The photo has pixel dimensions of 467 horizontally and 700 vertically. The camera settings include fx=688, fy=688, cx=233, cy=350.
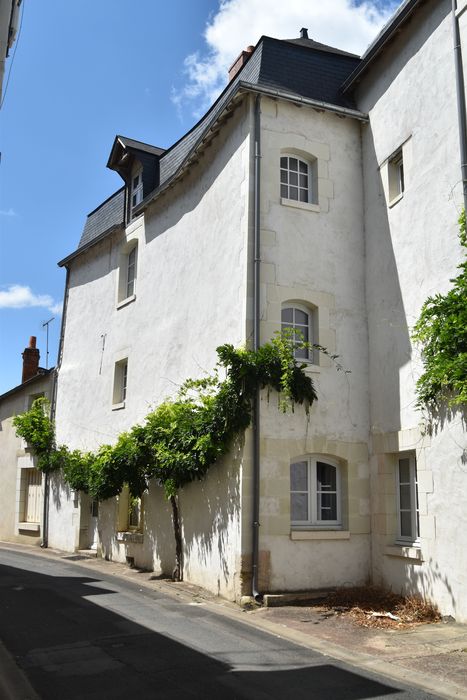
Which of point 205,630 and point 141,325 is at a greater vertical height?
point 141,325

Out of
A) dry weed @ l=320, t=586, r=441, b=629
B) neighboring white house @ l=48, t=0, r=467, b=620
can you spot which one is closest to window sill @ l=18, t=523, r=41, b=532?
neighboring white house @ l=48, t=0, r=467, b=620

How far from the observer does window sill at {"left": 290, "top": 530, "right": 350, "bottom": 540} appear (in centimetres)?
984

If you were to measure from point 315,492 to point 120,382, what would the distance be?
6.57m

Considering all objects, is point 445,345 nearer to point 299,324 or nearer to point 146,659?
point 299,324

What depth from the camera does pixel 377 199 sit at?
36.7 ft

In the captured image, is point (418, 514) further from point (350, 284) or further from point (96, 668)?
point (96, 668)

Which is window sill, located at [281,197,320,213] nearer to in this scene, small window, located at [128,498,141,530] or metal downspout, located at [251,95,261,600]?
metal downspout, located at [251,95,261,600]

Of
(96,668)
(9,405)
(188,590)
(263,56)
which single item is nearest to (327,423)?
(188,590)

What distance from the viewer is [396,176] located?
431 inches

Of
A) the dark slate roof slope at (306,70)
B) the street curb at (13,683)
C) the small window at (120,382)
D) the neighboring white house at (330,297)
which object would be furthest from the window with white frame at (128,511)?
the dark slate roof slope at (306,70)

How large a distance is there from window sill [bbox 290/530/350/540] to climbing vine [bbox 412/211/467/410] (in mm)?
2313

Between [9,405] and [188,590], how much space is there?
41.0 feet

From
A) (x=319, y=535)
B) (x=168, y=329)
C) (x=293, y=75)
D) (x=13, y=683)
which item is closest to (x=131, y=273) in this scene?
(x=168, y=329)

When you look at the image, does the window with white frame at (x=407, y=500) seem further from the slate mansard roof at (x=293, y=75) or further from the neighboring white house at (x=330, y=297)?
the slate mansard roof at (x=293, y=75)
